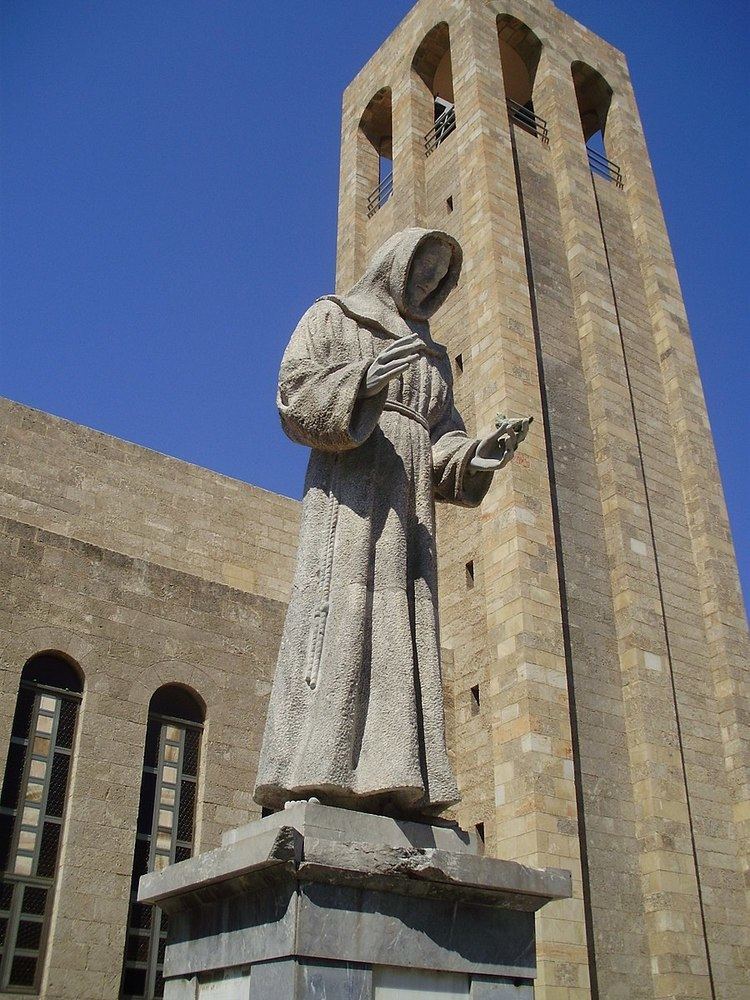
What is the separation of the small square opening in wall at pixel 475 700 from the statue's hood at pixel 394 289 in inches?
420

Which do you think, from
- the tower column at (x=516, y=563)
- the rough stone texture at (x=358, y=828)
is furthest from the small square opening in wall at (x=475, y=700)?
the rough stone texture at (x=358, y=828)

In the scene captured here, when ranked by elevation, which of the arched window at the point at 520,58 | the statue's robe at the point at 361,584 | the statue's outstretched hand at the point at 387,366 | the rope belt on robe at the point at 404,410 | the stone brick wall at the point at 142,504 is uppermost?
the arched window at the point at 520,58

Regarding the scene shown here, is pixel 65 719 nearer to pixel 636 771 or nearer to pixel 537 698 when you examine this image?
pixel 537 698

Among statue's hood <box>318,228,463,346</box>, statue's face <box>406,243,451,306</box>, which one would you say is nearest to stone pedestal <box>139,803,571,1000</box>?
statue's hood <box>318,228,463,346</box>

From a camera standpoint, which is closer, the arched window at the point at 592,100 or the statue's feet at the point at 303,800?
the statue's feet at the point at 303,800

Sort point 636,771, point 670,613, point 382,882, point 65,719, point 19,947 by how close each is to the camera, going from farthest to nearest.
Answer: point 670,613 → point 636,771 → point 65,719 → point 19,947 → point 382,882

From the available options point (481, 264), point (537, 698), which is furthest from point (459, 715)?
point (481, 264)

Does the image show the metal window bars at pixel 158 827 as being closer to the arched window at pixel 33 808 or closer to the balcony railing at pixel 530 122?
the arched window at pixel 33 808

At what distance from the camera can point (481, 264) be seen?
19.6m

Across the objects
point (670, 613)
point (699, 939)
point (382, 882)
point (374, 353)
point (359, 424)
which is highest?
point (670, 613)

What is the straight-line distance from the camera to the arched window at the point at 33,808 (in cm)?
1051

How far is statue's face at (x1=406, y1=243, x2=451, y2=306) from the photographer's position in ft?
19.3

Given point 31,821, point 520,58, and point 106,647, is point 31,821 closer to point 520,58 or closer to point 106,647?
point 106,647

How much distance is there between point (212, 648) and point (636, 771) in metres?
6.88
